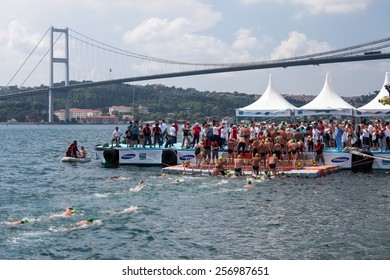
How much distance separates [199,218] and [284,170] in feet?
33.2

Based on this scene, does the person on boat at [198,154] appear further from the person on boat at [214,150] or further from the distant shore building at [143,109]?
the distant shore building at [143,109]

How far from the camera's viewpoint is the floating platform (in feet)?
85.9

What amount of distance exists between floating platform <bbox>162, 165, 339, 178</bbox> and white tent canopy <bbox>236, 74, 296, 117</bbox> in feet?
21.0

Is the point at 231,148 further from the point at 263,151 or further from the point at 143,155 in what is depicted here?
the point at 143,155

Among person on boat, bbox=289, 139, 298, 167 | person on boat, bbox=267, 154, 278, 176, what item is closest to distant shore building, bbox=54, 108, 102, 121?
person on boat, bbox=289, 139, 298, 167

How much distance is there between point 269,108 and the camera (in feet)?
113

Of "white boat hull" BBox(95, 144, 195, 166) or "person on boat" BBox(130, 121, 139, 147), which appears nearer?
"white boat hull" BBox(95, 144, 195, 166)

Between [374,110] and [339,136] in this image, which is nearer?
[339,136]

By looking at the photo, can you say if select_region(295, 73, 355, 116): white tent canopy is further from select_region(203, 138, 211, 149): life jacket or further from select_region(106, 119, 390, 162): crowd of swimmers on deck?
select_region(203, 138, 211, 149): life jacket

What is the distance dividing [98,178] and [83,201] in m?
6.74

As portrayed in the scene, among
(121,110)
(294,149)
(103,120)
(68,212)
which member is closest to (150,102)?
(121,110)

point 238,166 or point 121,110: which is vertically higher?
point 121,110

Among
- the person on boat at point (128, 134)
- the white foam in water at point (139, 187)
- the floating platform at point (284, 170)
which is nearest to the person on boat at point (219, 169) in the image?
the floating platform at point (284, 170)
